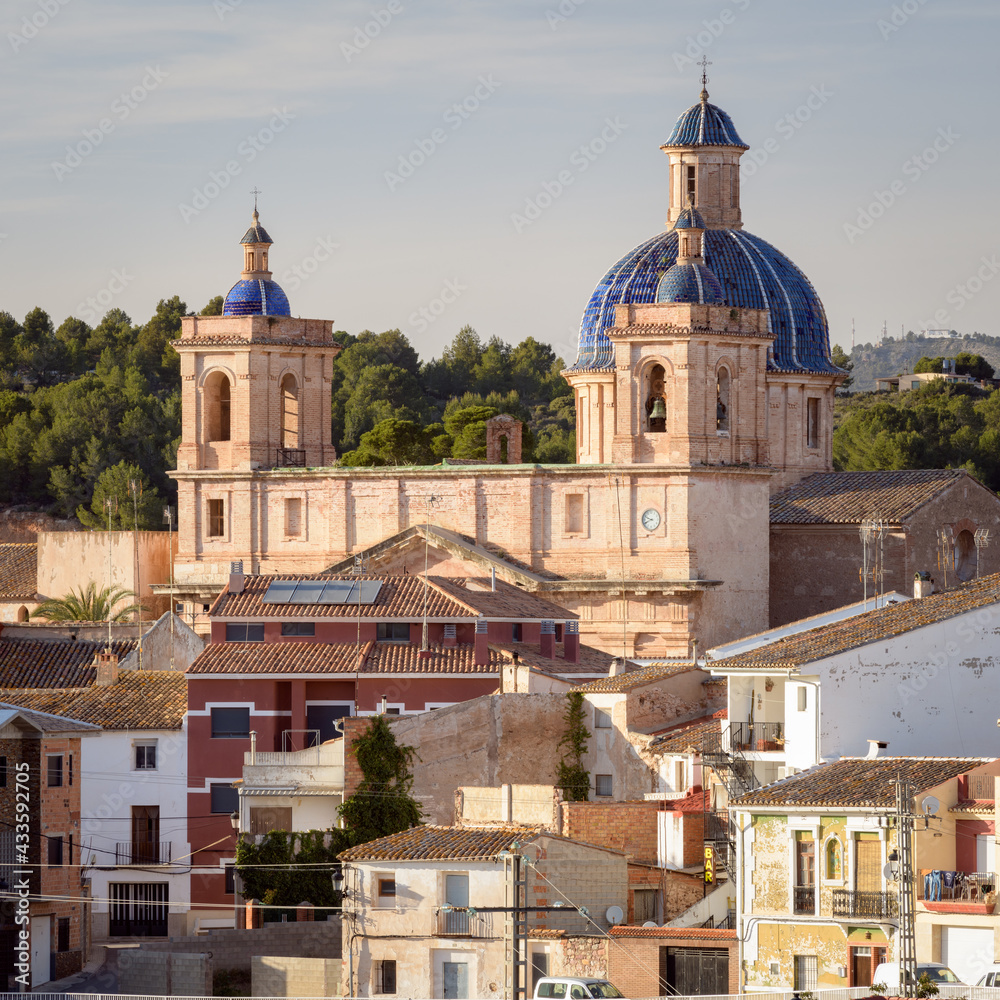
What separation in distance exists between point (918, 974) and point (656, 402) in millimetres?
28853

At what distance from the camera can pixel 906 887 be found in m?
29.7

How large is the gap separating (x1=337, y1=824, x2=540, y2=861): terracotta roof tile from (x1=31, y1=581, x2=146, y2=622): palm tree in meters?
26.1

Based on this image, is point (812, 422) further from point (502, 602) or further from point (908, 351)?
point (908, 351)

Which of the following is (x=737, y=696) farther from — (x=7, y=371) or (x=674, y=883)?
(x=7, y=371)

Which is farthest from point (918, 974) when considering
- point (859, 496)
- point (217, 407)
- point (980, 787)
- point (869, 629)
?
point (217, 407)

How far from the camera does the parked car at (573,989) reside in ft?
100

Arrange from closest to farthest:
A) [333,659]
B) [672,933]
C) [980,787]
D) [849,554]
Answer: [980,787], [672,933], [333,659], [849,554]

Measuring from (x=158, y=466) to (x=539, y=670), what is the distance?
48158mm

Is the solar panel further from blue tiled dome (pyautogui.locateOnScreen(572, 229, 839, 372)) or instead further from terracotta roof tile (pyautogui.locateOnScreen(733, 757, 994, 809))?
terracotta roof tile (pyautogui.locateOnScreen(733, 757, 994, 809))

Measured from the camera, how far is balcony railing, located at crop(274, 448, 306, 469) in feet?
201

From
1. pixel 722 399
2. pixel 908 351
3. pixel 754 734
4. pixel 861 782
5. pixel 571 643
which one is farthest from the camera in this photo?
pixel 908 351

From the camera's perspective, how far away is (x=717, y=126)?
63719mm

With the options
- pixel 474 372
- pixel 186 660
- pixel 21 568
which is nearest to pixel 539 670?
pixel 186 660

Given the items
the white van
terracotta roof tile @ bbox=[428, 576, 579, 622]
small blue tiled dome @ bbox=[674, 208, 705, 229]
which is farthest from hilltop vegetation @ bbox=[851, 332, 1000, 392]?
the white van
